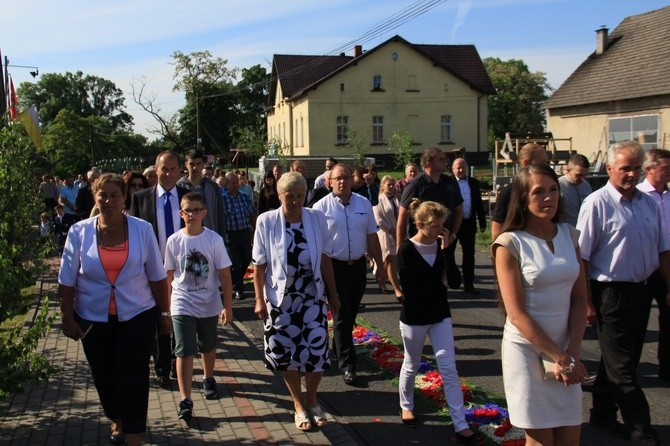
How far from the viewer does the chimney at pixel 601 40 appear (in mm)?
32094

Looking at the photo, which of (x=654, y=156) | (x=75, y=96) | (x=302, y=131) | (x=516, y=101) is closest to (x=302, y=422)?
(x=654, y=156)

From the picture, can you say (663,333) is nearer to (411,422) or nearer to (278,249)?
(411,422)

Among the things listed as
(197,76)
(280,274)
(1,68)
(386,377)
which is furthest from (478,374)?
(197,76)

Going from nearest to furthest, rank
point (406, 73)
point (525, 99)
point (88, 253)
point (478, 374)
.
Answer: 1. point (88, 253)
2. point (478, 374)
3. point (406, 73)
4. point (525, 99)

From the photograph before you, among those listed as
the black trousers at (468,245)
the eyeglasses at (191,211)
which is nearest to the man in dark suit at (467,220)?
the black trousers at (468,245)

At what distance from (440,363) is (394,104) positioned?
1818 inches

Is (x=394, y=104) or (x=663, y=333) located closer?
(x=663, y=333)

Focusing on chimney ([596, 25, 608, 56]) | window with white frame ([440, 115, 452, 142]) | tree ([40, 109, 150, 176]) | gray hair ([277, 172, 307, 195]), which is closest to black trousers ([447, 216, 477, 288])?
gray hair ([277, 172, 307, 195])

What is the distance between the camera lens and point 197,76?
64.1 meters

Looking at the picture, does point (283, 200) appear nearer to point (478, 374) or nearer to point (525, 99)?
point (478, 374)

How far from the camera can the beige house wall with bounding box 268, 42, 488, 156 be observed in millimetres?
48594

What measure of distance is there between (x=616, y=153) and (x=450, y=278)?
9.66ft

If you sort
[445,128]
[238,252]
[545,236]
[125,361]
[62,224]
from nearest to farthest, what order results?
1. [545,236]
2. [125,361]
3. [238,252]
4. [62,224]
5. [445,128]

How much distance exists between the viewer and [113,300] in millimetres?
4445
